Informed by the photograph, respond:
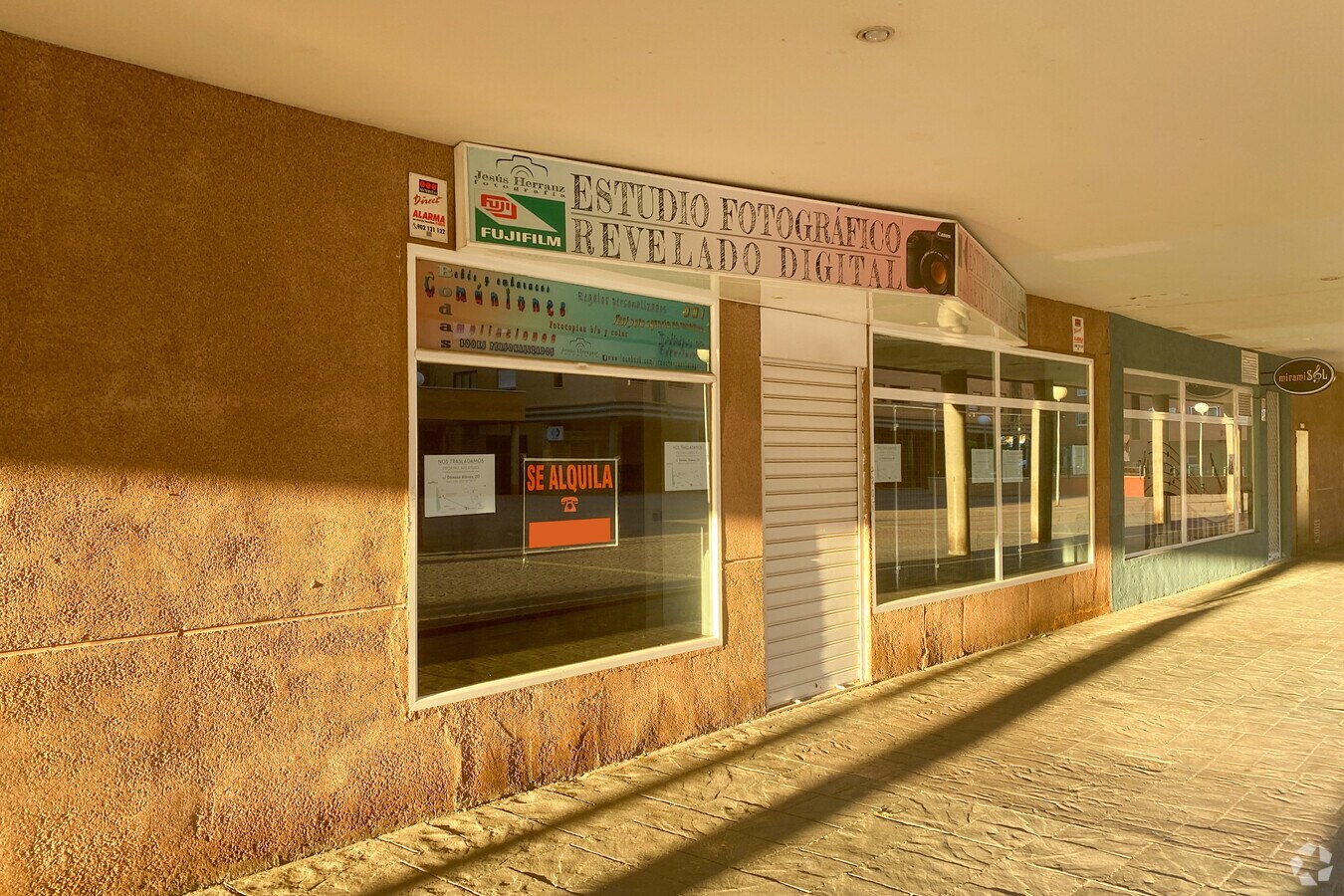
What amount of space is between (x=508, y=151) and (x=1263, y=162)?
408cm

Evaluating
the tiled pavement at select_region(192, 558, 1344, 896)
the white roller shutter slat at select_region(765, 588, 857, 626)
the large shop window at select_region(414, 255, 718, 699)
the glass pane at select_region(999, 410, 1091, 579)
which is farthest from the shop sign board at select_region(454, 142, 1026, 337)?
the glass pane at select_region(999, 410, 1091, 579)

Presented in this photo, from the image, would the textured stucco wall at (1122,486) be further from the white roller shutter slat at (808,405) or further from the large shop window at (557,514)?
the large shop window at (557,514)

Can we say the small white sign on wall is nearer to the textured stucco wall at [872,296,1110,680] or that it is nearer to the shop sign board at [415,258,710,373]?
the shop sign board at [415,258,710,373]

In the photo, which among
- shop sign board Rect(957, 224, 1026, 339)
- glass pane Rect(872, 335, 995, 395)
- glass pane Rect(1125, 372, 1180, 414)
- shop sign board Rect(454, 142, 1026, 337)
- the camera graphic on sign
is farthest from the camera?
glass pane Rect(1125, 372, 1180, 414)

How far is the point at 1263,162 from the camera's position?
5.86 meters

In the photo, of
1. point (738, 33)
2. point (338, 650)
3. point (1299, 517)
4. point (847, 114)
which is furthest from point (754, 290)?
point (1299, 517)

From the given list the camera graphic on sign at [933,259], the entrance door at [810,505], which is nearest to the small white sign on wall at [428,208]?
the entrance door at [810,505]

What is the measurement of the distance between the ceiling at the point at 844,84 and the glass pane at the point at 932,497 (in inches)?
89.5

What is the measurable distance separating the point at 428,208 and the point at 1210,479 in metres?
13.1

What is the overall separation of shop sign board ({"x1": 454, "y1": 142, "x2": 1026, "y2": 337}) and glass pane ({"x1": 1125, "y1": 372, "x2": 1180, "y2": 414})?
567 centimetres

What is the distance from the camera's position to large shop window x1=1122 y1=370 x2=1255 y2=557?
40.7 feet

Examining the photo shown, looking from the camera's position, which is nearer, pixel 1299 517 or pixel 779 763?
pixel 779 763

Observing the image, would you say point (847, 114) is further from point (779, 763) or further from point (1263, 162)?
point (779, 763)

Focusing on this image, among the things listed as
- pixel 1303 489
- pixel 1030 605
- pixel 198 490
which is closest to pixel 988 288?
pixel 1030 605
